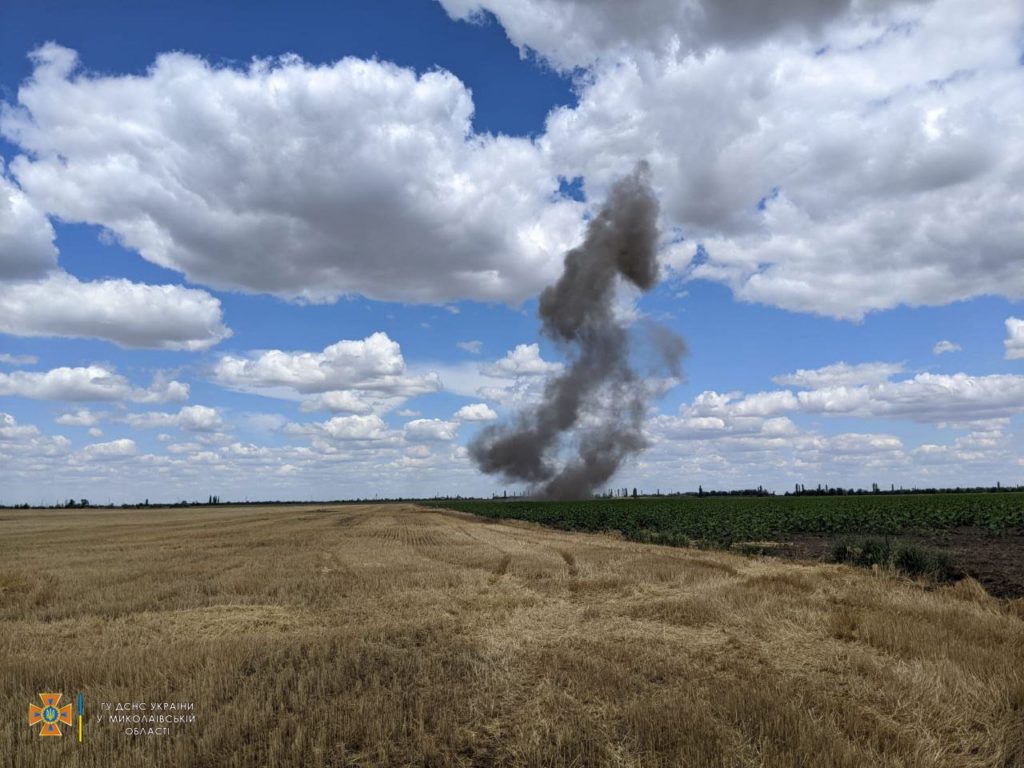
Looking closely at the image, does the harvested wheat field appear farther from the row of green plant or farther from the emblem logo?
the row of green plant

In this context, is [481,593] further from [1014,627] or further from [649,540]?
[649,540]

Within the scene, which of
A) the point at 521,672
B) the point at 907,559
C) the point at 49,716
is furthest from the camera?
the point at 907,559

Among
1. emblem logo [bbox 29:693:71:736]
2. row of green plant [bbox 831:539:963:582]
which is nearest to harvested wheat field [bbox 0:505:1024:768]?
emblem logo [bbox 29:693:71:736]

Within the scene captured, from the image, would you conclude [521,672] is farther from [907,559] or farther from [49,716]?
[907,559]

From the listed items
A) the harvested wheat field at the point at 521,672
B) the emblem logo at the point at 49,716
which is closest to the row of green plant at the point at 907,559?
the harvested wheat field at the point at 521,672

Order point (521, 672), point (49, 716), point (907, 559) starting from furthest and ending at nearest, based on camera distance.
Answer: point (907, 559)
point (521, 672)
point (49, 716)

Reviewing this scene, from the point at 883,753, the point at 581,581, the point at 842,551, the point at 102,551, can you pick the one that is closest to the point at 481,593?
the point at 581,581

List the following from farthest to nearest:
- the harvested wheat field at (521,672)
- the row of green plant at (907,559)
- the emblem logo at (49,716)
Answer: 1. the row of green plant at (907,559)
2. the emblem logo at (49,716)
3. the harvested wheat field at (521,672)

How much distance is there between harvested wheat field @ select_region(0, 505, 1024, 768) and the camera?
272 inches

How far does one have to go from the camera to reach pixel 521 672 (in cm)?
943

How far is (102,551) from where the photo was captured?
30.0 m

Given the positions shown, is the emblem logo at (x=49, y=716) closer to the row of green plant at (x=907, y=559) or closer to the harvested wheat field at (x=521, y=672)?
the harvested wheat field at (x=521, y=672)

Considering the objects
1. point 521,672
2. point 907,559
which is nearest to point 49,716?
point 521,672

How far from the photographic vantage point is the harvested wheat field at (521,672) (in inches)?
272
